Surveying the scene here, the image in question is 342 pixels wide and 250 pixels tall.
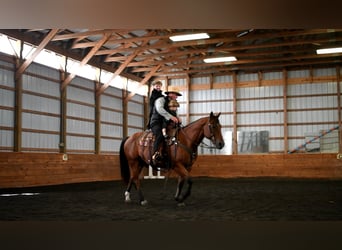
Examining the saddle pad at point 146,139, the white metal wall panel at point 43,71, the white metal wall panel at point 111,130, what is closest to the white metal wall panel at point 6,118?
the white metal wall panel at point 43,71

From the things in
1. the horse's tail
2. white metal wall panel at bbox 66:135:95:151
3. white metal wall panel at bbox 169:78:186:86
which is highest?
white metal wall panel at bbox 169:78:186:86

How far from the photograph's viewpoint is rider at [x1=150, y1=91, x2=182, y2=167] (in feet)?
28.0

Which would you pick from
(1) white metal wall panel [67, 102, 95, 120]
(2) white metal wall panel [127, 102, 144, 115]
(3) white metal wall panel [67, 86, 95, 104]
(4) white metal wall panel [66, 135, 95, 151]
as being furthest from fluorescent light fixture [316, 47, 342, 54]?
(4) white metal wall panel [66, 135, 95, 151]

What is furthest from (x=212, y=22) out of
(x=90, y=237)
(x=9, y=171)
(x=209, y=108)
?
(x=209, y=108)

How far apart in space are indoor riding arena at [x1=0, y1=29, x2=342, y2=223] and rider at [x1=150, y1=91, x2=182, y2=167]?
4.52 metres

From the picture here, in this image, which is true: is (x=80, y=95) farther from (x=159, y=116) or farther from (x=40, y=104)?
(x=159, y=116)

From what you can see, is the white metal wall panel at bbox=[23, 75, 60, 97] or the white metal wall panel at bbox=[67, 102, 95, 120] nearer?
the white metal wall panel at bbox=[23, 75, 60, 97]

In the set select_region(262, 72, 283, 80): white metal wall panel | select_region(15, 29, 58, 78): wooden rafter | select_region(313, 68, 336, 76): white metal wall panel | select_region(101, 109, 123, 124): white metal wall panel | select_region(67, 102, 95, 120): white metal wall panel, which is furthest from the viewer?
select_region(262, 72, 283, 80): white metal wall panel

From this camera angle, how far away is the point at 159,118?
873 centimetres

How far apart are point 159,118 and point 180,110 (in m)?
18.0

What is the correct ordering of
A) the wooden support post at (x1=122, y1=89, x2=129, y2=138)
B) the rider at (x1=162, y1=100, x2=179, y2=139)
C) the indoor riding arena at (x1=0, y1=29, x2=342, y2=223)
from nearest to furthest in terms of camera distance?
the rider at (x1=162, y1=100, x2=179, y2=139)
the indoor riding arena at (x1=0, y1=29, x2=342, y2=223)
the wooden support post at (x1=122, y1=89, x2=129, y2=138)

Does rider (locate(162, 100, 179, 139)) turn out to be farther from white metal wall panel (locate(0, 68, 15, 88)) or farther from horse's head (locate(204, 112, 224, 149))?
white metal wall panel (locate(0, 68, 15, 88))

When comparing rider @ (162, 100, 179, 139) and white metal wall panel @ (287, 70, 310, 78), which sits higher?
white metal wall panel @ (287, 70, 310, 78)

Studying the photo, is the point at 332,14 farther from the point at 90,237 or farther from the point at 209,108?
the point at 209,108
